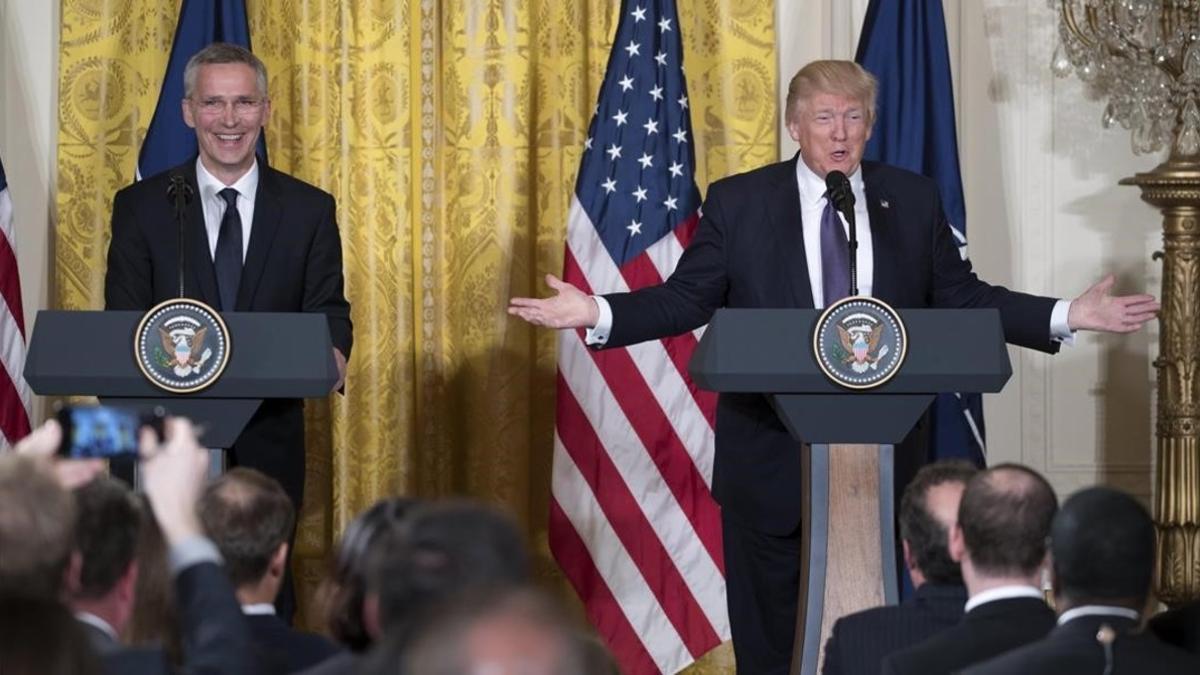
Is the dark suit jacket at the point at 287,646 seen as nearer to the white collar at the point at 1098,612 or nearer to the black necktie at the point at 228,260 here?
the white collar at the point at 1098,612

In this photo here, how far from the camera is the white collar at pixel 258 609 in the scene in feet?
9.70

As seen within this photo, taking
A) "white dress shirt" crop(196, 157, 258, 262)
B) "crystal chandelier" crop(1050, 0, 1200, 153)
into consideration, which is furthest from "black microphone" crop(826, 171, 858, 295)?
"crystal chandelier" crop(1050, 0, 1200, 153)

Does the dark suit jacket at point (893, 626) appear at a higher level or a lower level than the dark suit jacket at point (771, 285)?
lower

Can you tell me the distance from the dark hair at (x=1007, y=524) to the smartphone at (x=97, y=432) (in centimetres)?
140

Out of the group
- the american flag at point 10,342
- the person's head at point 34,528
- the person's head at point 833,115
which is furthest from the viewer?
the american flag at point 10,342

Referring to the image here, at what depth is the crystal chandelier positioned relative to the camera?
258 inches

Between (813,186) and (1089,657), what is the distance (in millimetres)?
2701

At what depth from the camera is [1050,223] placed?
24.3 ft

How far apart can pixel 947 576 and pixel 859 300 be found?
3.80 ft

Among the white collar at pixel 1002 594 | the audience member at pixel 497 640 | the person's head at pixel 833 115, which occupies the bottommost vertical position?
the white collar at pixel 1002 594

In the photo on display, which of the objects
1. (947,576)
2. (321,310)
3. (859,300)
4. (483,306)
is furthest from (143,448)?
(483,306)

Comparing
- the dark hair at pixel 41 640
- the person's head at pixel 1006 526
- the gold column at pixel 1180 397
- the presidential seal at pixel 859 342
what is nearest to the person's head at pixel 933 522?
the person's head at pixel 1006 526

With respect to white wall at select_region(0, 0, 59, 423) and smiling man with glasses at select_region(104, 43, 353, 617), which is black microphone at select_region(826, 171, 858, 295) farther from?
white wall at select_region(0, 0, 59, 423)

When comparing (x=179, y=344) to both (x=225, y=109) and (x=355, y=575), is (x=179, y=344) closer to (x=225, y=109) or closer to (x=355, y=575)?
(x=225, y=109)
